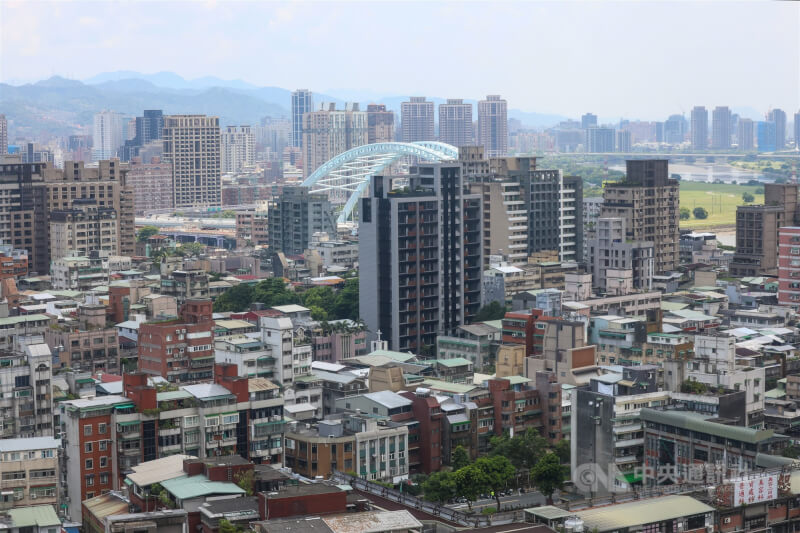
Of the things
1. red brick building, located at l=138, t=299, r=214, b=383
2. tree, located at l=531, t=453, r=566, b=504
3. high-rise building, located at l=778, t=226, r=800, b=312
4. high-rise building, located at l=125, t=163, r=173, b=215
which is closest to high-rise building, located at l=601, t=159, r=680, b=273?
high-rise building, located at l=778, t=226, r=800, b=312

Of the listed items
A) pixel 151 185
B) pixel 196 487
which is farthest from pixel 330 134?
pixel 196 487

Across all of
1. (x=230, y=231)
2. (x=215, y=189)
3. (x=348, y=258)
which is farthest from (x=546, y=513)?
(x=215, y=189)

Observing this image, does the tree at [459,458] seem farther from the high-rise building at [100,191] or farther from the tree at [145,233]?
the tree at [145,233]

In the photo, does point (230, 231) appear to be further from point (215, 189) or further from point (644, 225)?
point (644, 225)

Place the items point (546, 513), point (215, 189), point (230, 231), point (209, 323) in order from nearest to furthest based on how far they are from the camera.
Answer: point (546, 513)
point (209, 323)
point (230, 231)
point (215, 189)

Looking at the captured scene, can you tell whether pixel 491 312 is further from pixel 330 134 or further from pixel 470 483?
pixel 330 134

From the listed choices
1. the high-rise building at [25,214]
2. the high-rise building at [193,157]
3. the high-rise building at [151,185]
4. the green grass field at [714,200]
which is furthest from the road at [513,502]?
the high-rise building at [193,157]
